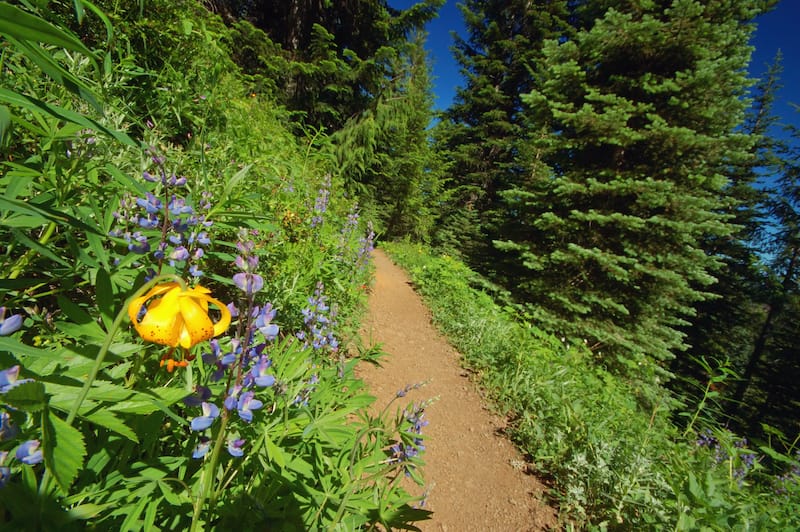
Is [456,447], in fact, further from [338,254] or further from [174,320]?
[174,320]

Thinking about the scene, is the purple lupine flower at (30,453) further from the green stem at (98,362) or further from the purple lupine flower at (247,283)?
the purple lupine flower at (247,283)

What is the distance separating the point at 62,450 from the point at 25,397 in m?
0.09

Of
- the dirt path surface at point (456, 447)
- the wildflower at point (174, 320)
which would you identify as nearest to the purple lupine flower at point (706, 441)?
the dirt path surface at point (456, 447)

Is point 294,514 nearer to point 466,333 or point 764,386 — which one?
point 466,333

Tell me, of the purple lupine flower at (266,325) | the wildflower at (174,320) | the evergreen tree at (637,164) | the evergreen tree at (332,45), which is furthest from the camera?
the evergreen tree at (332,45)

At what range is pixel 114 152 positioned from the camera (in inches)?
54.0

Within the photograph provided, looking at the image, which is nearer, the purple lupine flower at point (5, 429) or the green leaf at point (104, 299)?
the purple lupine flower at point (5, 429)

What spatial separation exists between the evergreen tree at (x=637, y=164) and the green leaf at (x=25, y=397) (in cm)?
600

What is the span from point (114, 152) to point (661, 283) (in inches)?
279

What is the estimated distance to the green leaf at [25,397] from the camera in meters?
0.40

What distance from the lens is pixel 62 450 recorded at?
0.43 m

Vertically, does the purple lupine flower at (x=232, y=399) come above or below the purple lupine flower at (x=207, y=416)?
above

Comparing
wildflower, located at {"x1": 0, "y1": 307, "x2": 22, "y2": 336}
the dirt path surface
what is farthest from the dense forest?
the dirt path surface

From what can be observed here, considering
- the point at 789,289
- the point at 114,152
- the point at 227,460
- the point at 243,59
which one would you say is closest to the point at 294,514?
the point at 227,460
